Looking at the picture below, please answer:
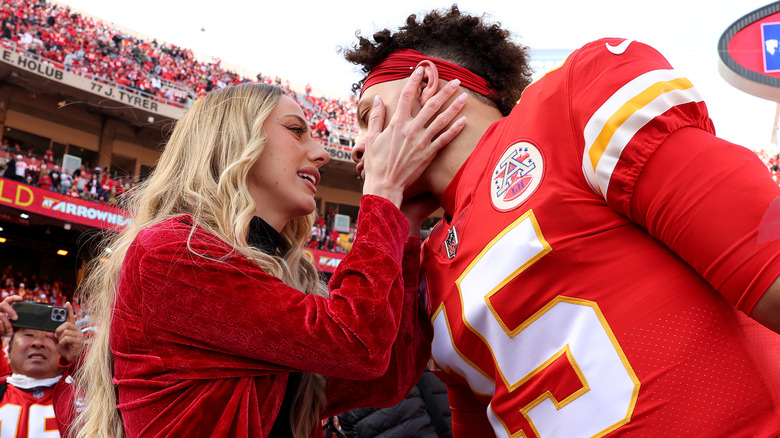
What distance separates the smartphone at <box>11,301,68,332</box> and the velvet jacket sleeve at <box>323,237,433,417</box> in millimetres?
2411

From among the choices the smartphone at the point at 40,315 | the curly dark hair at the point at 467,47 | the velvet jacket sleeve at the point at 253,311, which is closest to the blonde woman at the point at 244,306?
the velvet jacket sleeve at the point at 253,311

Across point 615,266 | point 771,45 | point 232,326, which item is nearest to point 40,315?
point 232,326

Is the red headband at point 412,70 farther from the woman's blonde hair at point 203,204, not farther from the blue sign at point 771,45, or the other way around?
the blue sign at point 771,45

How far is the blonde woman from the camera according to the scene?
151 cm

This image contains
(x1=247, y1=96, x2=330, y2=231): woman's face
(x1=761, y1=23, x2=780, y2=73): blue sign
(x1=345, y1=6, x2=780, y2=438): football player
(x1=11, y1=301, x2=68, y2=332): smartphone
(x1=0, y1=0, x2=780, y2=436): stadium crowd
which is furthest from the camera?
(x1=0, y1=0, x2=780, y2=436): stadium crowd

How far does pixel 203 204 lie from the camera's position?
6.05 feet

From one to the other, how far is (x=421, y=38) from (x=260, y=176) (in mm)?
675

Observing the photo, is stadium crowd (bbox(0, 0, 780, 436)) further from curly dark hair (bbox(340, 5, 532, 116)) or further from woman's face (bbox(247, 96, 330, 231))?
curly dark hair (bbox(340, 5, 532, 116))

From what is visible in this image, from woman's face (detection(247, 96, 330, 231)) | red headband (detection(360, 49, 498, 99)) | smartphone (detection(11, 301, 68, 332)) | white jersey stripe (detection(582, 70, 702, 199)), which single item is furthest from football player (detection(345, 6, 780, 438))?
smartphone (detection(11, 301, 68, 332))

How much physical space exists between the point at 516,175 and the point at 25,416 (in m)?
3.65

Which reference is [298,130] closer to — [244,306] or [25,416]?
[244,306]

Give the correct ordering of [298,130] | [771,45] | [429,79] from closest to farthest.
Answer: [429,79], [298,130], [771,45]

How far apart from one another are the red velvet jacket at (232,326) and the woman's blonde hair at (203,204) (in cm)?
14

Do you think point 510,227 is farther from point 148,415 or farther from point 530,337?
point 148,415
